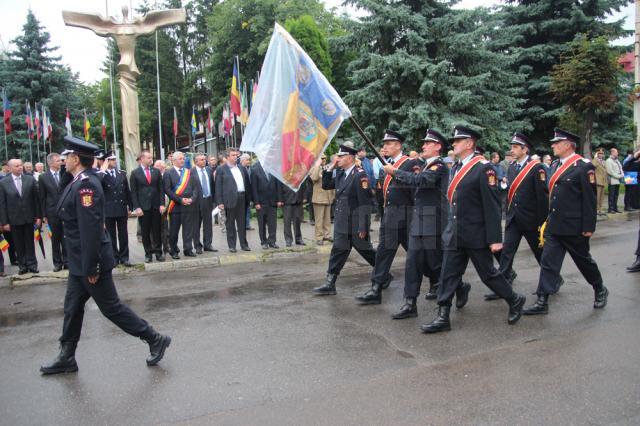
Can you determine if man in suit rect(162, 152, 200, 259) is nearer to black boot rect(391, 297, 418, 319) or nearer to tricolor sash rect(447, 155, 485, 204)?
black boot rect(391, 297, 418, 319)

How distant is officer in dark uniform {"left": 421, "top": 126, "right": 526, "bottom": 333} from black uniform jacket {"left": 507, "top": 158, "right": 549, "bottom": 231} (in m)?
1.39

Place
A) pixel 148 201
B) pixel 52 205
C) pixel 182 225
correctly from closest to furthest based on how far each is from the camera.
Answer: pixel 52 205 → pixel 148 201 → pixel 182 225

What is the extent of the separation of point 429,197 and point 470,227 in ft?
2.59

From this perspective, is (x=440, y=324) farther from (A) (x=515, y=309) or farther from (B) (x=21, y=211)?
(B) (x=21, y=211)

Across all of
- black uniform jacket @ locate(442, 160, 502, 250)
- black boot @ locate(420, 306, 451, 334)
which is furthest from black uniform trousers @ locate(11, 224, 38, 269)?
black uniform jacket @ locate(442, 160, 502, 250)

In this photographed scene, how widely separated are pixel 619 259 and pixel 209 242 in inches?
294

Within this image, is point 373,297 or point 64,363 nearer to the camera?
point 64,363

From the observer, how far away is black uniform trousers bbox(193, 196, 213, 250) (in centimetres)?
1062

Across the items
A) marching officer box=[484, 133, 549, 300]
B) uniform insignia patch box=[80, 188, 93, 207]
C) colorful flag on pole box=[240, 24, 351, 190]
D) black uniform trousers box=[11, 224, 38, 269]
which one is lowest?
black uniform trousers box=[11, 224, 38, 269]

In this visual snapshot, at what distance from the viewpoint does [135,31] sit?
14.2 metres

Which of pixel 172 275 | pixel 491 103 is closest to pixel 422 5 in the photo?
pixel 491 103

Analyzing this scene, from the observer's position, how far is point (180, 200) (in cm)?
1016

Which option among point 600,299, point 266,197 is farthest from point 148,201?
point 600,299

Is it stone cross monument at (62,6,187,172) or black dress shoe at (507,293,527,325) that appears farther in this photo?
stone cross monument at (62,6,187,172)
